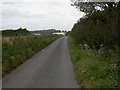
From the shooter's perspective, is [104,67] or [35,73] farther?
[35,73]

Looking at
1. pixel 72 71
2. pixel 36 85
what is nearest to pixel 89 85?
pixel 36 85

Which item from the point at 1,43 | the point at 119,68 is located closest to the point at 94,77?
the point at 119,68

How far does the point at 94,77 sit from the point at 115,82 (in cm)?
143

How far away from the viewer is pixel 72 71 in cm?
1670

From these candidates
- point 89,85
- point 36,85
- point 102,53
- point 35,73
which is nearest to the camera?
point 89,85

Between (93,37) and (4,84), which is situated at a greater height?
(93,37)

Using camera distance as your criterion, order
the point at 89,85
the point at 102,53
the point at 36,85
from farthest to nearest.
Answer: the point at 102,53, the point at 36,85, the point at 89,85

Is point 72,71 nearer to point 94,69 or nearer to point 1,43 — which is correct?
point 94,69

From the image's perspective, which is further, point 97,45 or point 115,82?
point 97,45

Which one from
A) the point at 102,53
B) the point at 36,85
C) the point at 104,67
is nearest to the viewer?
the point at 36,85

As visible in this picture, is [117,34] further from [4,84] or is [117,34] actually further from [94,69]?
[4,84]

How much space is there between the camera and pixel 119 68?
13.4m

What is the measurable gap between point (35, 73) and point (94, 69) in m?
3.46

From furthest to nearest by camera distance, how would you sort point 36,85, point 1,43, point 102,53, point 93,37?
point 1,43 → point 93,37 → point 102,53 → point 36,85
